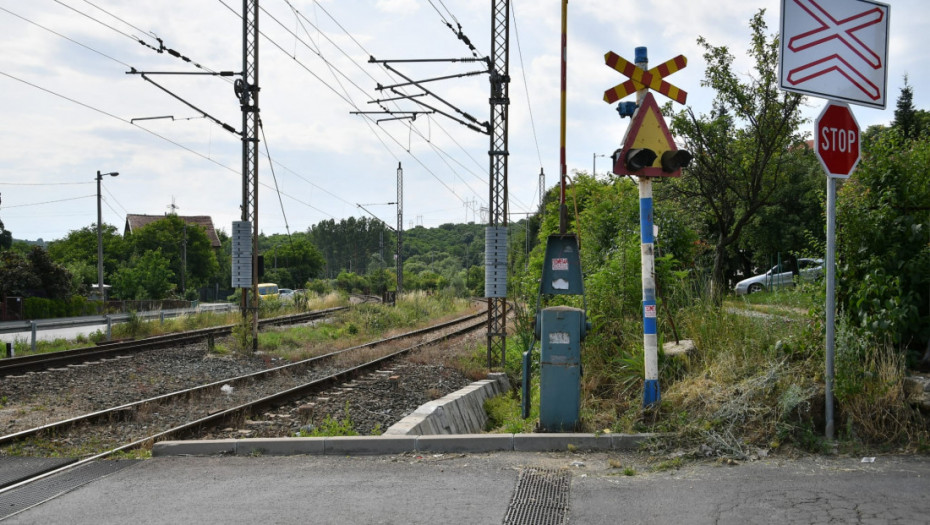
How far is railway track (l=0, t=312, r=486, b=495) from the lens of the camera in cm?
824

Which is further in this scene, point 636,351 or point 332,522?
point 636,351

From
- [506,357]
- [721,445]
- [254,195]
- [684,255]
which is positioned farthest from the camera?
[254,195]

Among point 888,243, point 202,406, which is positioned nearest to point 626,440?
point 888,243

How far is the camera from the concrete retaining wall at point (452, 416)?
806 centimetres

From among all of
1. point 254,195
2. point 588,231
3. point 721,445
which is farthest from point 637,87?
point 254,195

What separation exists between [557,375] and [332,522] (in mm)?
2985

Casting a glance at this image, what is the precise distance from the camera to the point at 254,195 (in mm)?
19031

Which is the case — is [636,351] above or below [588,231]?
below

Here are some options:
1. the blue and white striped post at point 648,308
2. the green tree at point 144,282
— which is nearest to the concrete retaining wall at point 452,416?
the blue and white striped post at point 648,308

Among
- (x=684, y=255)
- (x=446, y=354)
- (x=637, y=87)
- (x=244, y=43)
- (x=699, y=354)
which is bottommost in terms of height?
(x=446, y=354)

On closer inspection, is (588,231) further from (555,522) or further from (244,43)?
(555,522)

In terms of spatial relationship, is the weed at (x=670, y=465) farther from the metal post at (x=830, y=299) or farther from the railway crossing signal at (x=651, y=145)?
the railway crossing signal at (x=651, y=145)

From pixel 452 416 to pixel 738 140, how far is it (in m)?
18.1

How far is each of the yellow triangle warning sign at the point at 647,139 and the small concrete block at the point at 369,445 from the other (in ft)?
10.8
